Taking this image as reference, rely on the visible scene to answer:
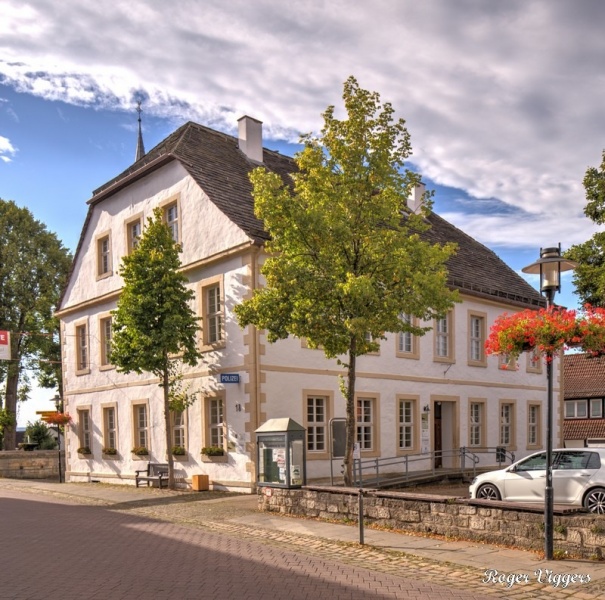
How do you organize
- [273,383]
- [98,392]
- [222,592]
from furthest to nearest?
Result: [98,392], [273,383], [222,592]

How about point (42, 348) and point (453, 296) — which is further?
point (42, 348)

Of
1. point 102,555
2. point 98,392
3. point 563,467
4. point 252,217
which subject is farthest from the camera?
point 98,392

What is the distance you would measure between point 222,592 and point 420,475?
15.0 m

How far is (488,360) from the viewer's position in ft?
90.7

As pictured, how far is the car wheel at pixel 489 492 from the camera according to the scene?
1477 cm

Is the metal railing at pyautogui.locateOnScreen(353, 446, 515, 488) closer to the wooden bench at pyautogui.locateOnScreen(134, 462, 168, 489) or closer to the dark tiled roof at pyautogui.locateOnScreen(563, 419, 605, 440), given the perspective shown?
the wooden bench at pyautogui.locateOnScreen(134, 462, 168, 489)

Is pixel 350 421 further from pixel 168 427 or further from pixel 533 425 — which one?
pixel 533 425

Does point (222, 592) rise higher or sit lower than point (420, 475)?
higher

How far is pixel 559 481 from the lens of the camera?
1373 centimetres

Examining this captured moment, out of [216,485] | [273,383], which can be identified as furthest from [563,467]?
[216,485]

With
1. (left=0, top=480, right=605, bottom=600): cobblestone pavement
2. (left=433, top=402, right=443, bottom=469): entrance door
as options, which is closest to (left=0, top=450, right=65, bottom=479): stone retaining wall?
(left=433, top=402, right=443, bottom=469): entrance door

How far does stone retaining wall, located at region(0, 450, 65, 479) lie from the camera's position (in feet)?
105

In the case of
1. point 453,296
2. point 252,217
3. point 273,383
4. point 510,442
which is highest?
point 252,217

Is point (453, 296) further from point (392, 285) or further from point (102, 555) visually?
point (102, 555)
